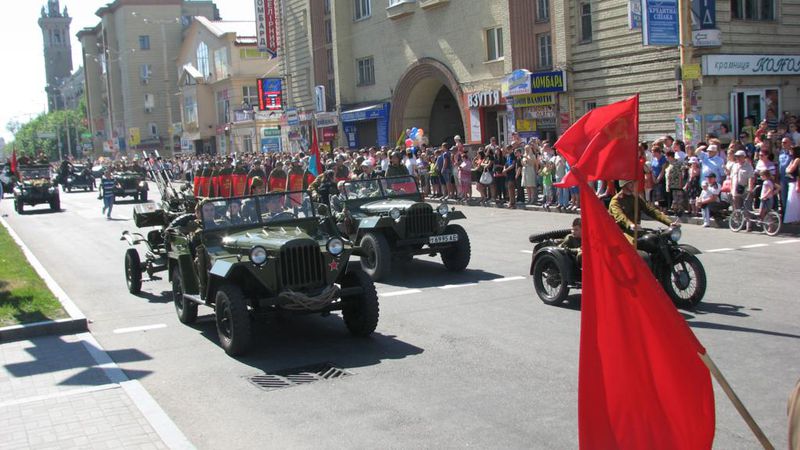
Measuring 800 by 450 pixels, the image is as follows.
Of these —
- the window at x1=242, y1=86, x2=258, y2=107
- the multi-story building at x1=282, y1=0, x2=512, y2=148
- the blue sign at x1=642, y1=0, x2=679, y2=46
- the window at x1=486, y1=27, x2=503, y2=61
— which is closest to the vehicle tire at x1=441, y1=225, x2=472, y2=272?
the blue sign at x1=642, y1=0, x2=679, y2=46

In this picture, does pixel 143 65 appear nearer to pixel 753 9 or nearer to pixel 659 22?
pixel 753 9

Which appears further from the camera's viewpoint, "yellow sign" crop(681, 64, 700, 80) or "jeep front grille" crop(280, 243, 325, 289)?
"yellow sign" crop(681, 64, 700, 80)

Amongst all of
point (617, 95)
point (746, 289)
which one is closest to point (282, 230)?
point (746, 289)

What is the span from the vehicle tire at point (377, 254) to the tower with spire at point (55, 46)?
146202mm

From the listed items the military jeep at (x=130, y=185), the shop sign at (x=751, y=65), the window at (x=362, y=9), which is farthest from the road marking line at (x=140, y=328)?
the window at (x=362, y=9)

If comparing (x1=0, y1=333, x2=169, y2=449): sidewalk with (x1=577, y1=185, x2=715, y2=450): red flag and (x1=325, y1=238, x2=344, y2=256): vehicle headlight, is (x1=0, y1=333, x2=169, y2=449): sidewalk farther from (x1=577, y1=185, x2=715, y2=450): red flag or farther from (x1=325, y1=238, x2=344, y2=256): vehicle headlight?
(x1=577, y1=185, x2=715, y2=450): red flag

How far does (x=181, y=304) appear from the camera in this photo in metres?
11.0

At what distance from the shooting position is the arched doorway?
37.8 meters

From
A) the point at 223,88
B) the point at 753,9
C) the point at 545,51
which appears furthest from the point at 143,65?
the point at 753,9

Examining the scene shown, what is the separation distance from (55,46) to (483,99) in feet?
443

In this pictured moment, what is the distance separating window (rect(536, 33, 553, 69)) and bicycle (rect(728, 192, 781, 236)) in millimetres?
14008

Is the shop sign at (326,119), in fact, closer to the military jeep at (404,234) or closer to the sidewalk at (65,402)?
the military jeep at (404,234)

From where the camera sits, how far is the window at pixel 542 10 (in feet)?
97.7

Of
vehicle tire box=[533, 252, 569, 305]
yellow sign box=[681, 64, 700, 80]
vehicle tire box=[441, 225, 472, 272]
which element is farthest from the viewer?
yellow sign box=[681, 64, 700, 80]
